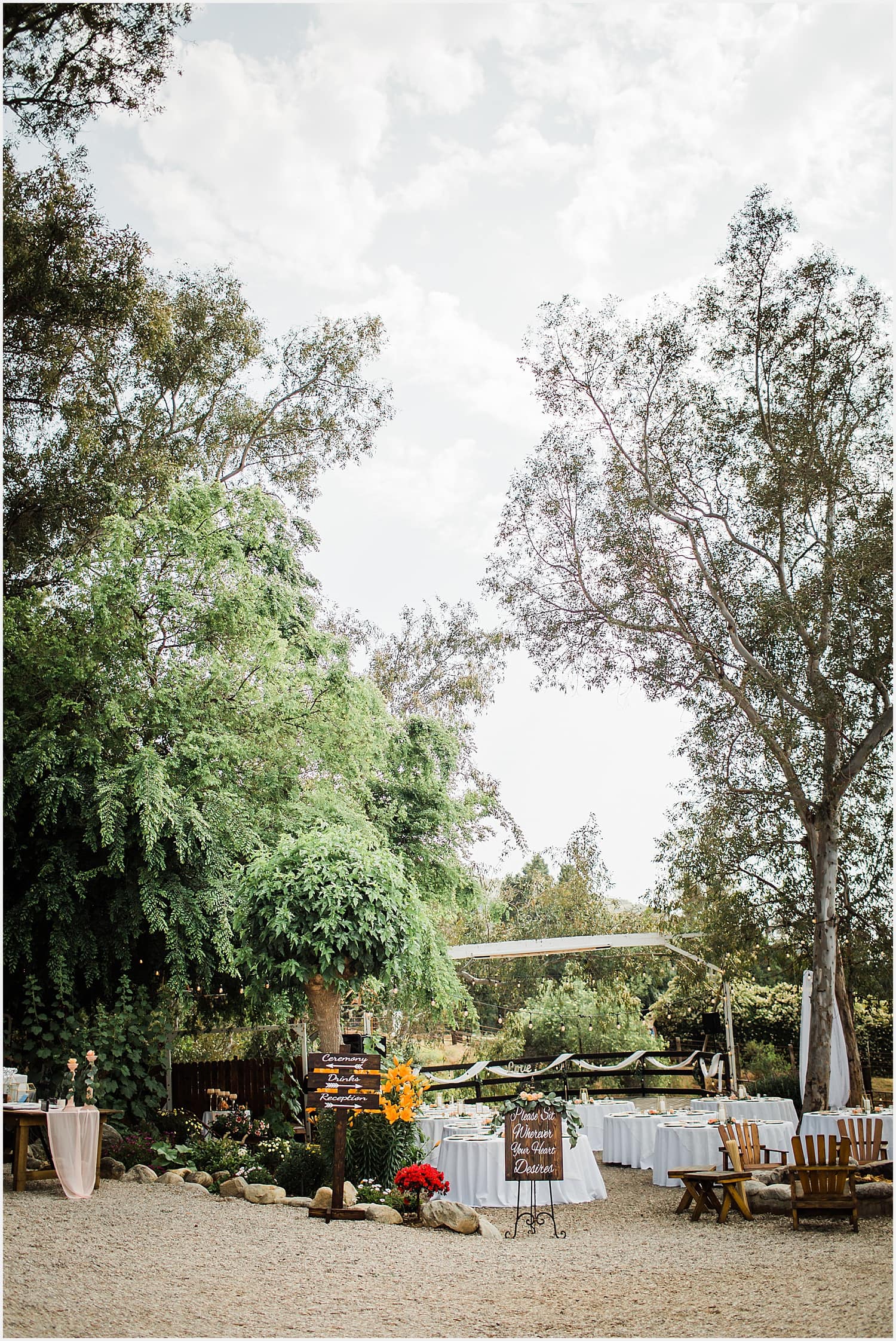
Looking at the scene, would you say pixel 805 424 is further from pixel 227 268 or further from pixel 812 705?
pixel 227 268

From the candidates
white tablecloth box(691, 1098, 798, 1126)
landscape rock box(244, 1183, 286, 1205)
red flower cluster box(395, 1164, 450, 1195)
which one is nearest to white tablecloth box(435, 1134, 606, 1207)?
red flower cluster box(395, 1164, 450, 1195)

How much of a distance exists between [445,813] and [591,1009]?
5.10 metres

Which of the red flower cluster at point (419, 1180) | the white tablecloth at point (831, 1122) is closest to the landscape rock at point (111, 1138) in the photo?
the red flower cluster at point (419, 1180)

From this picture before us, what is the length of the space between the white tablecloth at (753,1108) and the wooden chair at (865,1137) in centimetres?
170

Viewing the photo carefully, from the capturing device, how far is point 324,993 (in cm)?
1003

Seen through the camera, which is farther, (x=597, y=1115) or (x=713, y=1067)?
(x=713, y=1067)

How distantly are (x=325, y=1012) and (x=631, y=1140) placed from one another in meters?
4.12

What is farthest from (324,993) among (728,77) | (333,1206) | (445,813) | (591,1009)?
(728,77)

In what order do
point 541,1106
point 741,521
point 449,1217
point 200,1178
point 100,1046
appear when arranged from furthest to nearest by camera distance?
point 741,521 → point 100,1046 → point 200,1178 → point 541,1106 → point 449,1217

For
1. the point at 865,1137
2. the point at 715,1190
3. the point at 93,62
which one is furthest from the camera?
the point at 93,62

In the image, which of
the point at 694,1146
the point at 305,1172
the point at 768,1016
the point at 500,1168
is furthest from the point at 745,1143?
the point at 768,1016

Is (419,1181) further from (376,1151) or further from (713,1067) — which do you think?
(713,1067)

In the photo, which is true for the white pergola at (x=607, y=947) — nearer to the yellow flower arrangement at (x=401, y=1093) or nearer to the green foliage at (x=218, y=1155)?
the green foliage at (x=218, y=1155)

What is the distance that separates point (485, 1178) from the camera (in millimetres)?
8891
